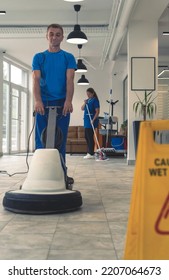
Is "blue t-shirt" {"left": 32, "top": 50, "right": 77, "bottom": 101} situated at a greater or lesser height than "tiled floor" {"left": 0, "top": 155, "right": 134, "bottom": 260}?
greater

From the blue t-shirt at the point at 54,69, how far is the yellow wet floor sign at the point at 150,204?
188 cm

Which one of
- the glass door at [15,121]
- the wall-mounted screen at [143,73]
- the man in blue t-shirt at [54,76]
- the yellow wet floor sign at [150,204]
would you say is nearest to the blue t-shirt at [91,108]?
the wall-mounted screen at [143,73]

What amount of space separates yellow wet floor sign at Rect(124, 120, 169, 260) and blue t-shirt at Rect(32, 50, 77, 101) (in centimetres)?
188

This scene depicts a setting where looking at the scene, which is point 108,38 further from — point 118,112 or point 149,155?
point 149,155

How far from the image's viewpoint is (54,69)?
290cm

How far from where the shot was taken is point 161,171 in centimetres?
110

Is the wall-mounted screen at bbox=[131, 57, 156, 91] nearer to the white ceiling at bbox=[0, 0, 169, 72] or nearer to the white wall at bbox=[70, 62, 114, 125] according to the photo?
the white ceiling at bbox=[0, 0, 169, 72]

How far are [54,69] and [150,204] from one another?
200cm

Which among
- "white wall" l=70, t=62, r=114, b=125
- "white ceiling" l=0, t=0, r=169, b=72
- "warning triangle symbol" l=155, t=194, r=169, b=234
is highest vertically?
"white ceiling" l=0, t=0, r=169, b=72

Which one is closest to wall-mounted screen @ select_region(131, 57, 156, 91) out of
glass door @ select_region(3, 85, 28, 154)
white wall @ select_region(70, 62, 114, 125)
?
glass door @ select_region(3, 85, 28, 154)

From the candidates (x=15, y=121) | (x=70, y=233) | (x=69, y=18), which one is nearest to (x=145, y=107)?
(x=69, y=18)

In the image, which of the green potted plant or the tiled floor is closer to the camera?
the tiled floor

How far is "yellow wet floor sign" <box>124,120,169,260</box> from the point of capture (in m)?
1.08

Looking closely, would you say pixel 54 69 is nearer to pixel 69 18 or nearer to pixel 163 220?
pixel 163 220
